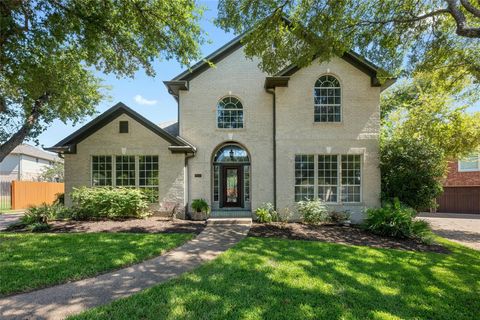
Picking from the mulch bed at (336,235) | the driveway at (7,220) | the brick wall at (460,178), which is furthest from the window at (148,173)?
the brick wall at (460,178)

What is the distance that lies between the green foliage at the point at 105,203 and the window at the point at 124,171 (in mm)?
899

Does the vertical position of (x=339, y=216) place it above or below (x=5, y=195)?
below

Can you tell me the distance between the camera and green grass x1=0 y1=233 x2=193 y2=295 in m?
5.03

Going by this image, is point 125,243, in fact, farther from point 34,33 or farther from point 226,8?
point 226,8

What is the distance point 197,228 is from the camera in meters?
9.74

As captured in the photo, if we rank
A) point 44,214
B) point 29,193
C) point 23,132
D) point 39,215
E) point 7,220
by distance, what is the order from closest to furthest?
point 39,215
point 44,214
point 23,132
point 7,220
point 29,193

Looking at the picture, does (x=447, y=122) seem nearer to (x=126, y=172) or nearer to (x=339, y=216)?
(x=339, y=216)

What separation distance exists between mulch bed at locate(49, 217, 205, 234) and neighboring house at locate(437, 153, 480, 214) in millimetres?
18808

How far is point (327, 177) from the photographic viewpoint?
1216 cm

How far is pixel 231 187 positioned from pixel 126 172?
531 centimetres

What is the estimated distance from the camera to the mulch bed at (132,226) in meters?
9.20

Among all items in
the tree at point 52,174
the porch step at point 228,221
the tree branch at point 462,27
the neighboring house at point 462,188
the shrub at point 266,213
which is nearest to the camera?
the tree branch at point 462,27

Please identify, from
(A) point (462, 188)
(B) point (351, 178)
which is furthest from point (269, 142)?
(A) point (462, 188)

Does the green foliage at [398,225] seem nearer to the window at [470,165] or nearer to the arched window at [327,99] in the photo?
the arched window at [327,99]
